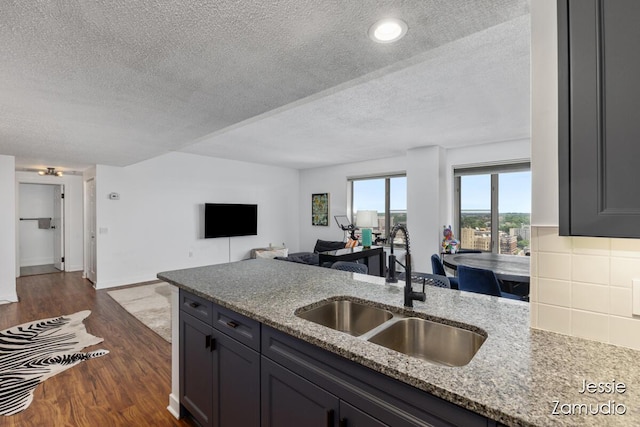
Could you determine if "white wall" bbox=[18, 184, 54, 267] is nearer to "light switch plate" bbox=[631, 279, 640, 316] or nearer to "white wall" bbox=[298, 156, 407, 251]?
"white wall" bbox=[298, 156, 407, 251]

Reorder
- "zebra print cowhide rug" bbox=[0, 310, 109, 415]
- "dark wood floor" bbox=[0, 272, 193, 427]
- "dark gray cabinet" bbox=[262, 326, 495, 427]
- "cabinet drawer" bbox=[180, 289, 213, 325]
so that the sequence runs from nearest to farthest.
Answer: "dark gray cabinet" bbox=[262, 326, 495, 427] → "cabinet drawer" bbox=[180, 289, 213, 325] → "dark wood floor" bbox=[0, 272, 193, 427] → "zebra print cowhide rug" bbox=[0, 310, 109, 415]

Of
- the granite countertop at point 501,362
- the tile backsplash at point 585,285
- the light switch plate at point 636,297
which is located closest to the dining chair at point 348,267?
the granite countertop at point 501,362

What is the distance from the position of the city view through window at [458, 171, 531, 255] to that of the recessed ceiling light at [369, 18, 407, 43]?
4.51m

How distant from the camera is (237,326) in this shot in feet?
5.12

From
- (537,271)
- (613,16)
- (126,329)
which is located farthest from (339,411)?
(126,329)

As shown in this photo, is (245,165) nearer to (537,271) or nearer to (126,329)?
(126,329)

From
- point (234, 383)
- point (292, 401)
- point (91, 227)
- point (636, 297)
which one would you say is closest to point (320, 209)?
point (91, 227)

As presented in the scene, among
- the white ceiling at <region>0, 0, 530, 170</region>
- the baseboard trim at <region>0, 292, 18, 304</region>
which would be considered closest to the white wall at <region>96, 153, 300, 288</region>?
the baseboard trim at <region>0, 292, 18, 304</region>

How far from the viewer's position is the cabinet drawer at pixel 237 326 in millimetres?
1451

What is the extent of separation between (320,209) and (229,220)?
2.33 m

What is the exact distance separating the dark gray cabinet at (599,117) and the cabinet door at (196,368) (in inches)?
70.8

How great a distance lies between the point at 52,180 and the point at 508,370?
28.7ft

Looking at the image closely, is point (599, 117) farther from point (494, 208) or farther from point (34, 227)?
point (34, 227)

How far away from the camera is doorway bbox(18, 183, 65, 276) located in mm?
7141
